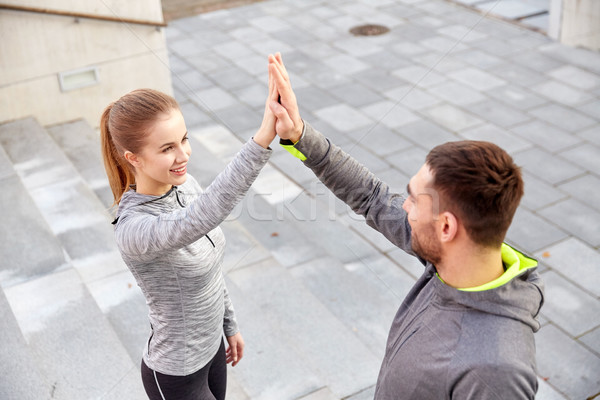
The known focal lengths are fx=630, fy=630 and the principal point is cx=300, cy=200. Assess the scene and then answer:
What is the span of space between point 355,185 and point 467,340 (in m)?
0.76

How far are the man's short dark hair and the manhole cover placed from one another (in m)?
7.44

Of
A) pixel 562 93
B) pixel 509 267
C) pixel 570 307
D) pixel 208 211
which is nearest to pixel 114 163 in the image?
pixel 208 211

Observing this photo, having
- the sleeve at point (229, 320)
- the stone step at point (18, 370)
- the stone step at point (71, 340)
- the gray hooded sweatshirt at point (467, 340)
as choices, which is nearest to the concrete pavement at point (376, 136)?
the stone step at point (71, 340)

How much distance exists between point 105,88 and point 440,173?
204 inches

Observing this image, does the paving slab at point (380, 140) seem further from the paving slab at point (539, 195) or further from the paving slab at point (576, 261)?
the paving slab at point (576, 261)

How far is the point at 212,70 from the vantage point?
801 cm

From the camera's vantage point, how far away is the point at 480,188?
1.66 metres

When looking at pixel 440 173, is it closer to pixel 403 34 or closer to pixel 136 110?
pixel 136 110

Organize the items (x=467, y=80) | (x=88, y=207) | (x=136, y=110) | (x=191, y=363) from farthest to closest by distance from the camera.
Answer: (x=467, y=80)
(x=88, y=207)
(x=191, y=363)
(x=136, y=110)

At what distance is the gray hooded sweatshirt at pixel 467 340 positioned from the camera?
5.17ft

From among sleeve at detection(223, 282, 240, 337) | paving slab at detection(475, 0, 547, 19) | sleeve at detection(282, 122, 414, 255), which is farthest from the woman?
paving slab at detection(475, 0, 547, 19)

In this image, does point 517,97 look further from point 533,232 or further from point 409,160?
point 533,232

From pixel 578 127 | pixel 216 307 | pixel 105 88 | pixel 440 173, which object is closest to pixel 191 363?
pixel 216 307

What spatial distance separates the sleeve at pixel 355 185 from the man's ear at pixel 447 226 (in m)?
0.43
